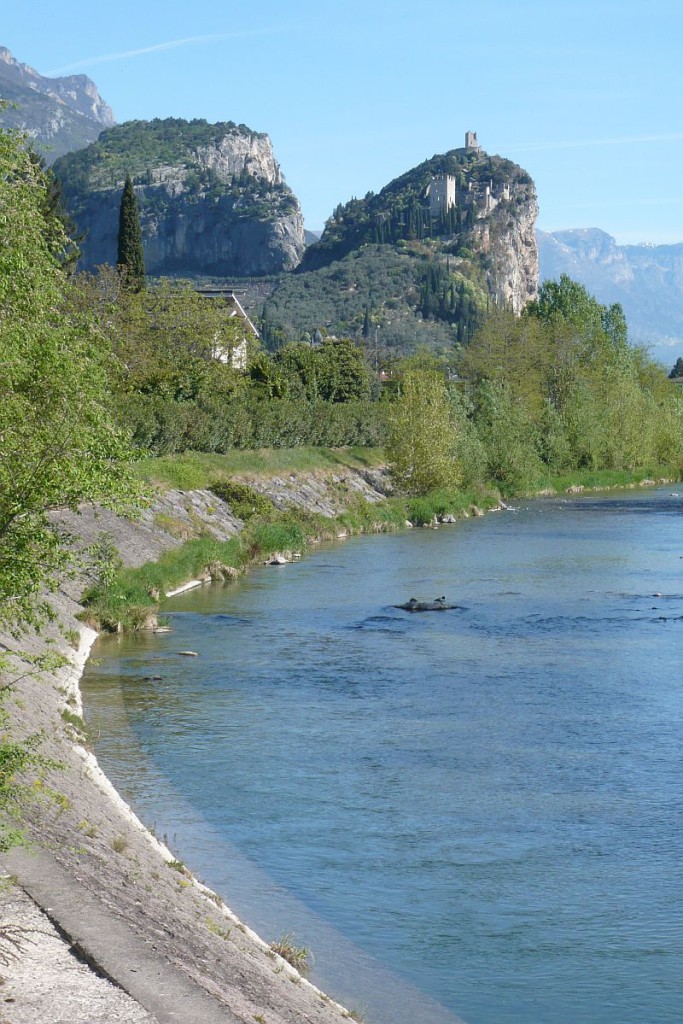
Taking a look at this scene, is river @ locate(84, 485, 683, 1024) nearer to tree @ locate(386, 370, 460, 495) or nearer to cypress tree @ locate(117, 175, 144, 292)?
tree @ locate(386, 370, 460, 495)

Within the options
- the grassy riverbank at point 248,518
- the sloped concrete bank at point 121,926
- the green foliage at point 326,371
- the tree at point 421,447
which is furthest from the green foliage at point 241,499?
the green foliage at point 326,371

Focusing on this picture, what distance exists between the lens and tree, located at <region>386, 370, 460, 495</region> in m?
71.0

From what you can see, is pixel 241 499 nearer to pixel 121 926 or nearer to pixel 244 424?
pixel 244 424

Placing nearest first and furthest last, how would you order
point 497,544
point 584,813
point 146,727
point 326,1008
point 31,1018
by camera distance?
point 31,1018 → point 326,1008 → point 584,813 → point 146,727 → point 497,544

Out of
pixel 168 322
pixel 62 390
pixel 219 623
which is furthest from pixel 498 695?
pixel 168 322

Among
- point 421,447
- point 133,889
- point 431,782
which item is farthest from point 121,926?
point 421,447

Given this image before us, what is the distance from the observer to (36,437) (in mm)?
13367

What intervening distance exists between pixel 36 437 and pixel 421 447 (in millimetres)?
58204

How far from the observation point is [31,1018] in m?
9.87

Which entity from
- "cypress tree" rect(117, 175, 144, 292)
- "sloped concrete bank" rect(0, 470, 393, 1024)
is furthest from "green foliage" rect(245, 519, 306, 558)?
"cypress tree" rect(117, 175, 144, 292)

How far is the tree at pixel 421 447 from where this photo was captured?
233ft

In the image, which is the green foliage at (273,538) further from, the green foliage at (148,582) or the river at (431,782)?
the river at (431,782)

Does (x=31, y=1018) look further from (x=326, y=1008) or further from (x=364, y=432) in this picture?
(x=364, y=432)

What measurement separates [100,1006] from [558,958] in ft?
19.7
